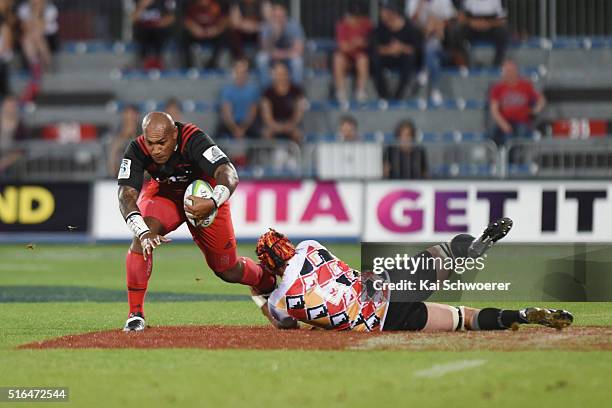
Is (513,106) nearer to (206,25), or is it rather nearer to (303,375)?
(206,25)

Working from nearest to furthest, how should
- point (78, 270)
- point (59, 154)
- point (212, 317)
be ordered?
point (212, 317) → point (78, 270) → point (59, 154)

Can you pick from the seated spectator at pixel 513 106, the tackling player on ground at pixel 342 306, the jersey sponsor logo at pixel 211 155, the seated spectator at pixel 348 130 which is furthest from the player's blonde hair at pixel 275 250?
the seated spectator at pixel 513 106

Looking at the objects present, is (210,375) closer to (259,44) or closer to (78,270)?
(78,270)

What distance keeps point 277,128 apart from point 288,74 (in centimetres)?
127

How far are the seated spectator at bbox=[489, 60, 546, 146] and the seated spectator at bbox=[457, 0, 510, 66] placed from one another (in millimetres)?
1891

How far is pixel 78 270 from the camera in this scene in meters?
19.0

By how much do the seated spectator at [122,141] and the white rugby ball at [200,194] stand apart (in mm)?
11759

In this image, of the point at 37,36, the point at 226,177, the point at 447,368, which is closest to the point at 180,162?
the point at 226,177

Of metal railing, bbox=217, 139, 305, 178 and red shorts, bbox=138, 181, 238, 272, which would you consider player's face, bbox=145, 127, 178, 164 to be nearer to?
red shorts, bbox=138, 181, 238, 272

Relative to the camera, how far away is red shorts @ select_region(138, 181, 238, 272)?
1112cm

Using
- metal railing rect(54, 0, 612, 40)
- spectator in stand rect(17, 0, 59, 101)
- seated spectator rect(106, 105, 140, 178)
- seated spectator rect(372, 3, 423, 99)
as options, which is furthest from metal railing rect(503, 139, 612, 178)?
spectator in stand rect(17, 0, 59, 101)

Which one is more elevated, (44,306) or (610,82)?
(610,82)

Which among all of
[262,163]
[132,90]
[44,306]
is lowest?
[44,306]

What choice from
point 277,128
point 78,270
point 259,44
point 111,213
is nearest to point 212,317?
point 78,270
